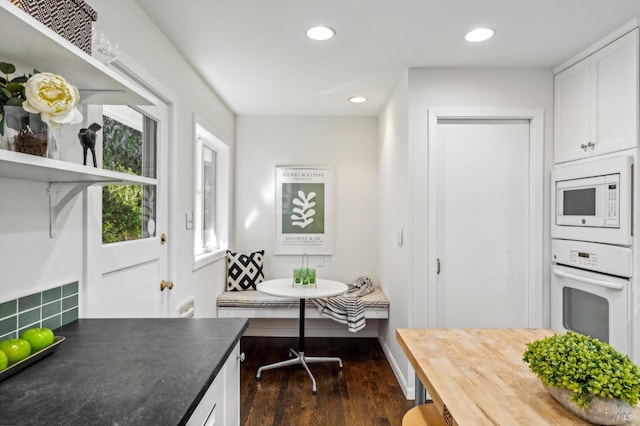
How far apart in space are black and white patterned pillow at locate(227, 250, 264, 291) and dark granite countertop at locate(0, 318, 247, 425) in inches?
95.6

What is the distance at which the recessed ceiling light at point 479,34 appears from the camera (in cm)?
220

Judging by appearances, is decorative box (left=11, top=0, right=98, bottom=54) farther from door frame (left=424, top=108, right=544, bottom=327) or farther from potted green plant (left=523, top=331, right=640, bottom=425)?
door frame (left=424, top=108, right=544, bottom=327)

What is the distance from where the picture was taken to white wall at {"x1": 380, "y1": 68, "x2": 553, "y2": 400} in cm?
274

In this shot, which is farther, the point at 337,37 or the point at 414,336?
the point at 337,37

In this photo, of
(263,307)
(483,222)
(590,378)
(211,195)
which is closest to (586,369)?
(590,378)

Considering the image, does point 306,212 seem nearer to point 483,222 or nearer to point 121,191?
point 483,222

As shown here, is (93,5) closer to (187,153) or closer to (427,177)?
(187,153)

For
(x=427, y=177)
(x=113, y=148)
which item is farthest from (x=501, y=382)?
(x=113, y=148)

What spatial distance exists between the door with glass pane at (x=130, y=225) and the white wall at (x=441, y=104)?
1.68 metres

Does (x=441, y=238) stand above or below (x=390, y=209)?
below

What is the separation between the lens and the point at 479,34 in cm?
225

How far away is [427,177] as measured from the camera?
2.74 m

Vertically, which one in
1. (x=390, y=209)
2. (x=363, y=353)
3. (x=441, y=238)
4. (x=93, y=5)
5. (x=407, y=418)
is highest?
(x=93, y=5)

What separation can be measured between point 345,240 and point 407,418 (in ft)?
9.21
